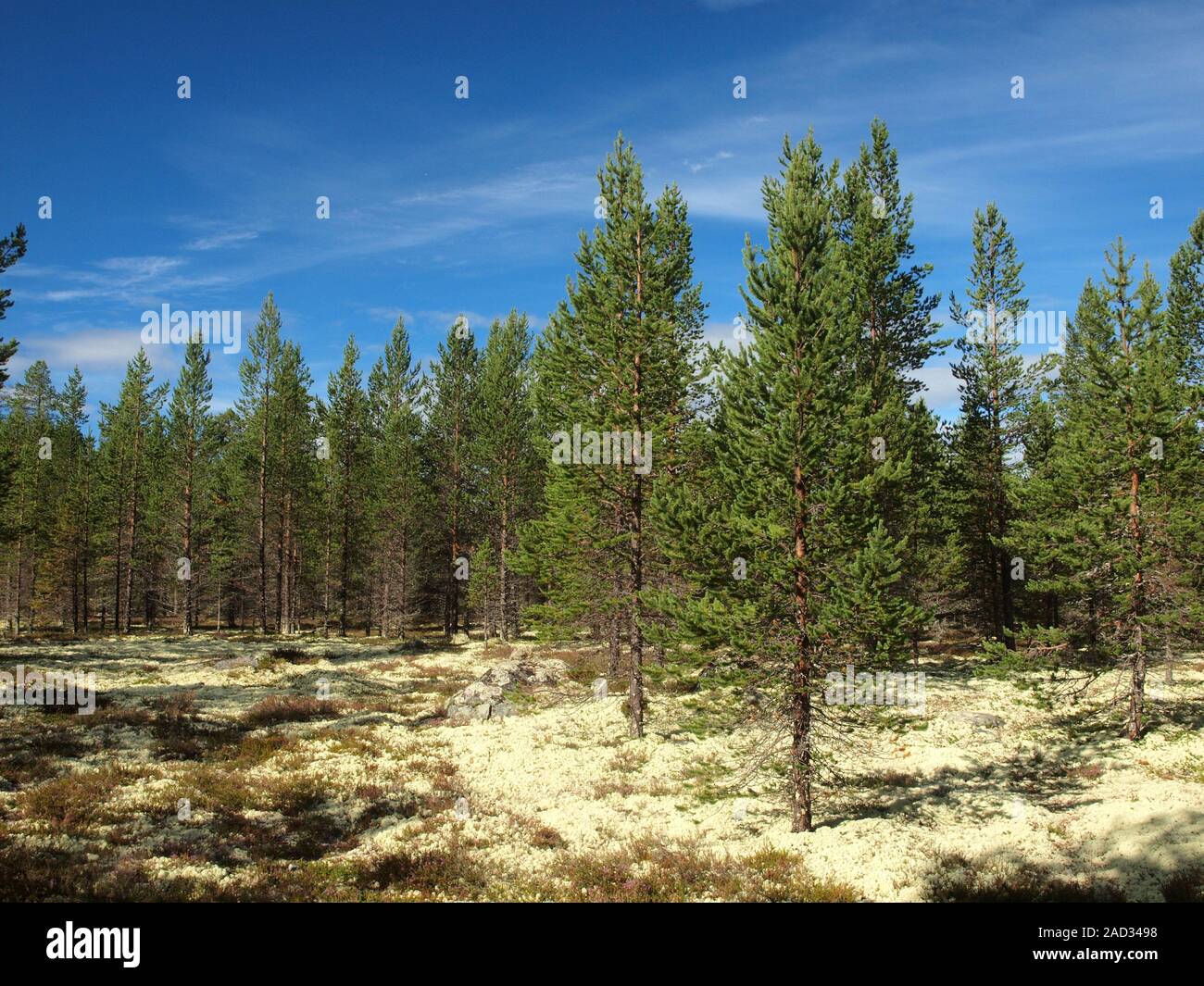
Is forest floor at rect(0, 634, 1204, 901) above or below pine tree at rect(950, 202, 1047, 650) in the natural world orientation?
below

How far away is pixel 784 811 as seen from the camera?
56.2 ft

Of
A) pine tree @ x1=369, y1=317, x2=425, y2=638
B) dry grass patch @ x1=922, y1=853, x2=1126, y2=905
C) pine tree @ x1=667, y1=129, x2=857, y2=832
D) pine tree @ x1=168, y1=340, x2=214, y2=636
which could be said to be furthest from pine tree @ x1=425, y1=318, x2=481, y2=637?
dry grass patch @ x1=922, y1=853, x2=1126, y2=905

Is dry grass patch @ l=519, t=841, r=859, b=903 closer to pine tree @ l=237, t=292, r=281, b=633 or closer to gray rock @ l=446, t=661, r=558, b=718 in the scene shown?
gray rock @ l=446, t=661, r=558, b=718

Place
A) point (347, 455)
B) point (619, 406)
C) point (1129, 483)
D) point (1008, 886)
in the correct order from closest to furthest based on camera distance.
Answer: point (1008, 886) → point (1129, 483) → point (619, 406) → point (347, 455)

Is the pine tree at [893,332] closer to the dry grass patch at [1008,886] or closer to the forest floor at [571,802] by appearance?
the forest floor at [571,802]

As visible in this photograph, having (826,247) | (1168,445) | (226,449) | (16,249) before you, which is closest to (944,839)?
(826,247)

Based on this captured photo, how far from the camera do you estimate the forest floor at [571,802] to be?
1223 centimetres

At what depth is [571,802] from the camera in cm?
1745

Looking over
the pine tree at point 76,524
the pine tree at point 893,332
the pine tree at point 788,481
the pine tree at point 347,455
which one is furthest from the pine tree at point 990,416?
the pine tree at point 76,524

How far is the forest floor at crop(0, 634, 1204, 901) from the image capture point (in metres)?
12.2

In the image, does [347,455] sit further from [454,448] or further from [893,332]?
[893,332]

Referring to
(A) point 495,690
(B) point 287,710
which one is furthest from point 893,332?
(B) point 287,710
